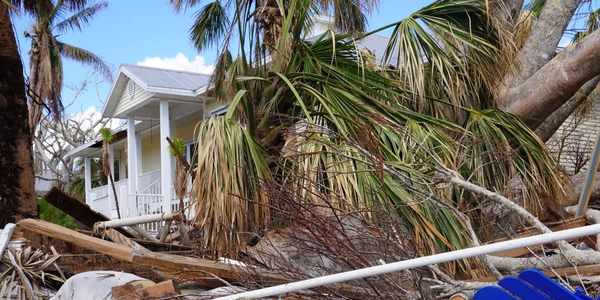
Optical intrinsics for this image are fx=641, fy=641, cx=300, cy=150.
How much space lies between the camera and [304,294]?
3.62 m

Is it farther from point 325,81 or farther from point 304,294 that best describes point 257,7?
point 304,294

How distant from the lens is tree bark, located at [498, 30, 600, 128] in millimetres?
7000

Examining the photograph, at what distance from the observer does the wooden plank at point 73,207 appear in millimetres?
6957

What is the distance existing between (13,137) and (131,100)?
10.4 meters

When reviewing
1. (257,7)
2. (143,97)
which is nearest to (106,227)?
(257,7)

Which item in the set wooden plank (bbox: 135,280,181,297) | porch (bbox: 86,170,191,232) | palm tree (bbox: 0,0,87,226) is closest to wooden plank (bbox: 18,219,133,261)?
wooden plank (bbox: 135,280,181,297)

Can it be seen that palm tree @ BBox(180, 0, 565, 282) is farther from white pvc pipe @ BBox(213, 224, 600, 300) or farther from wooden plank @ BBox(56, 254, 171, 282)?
white pvc pipe @ BBox(213, 224, 600, 300)

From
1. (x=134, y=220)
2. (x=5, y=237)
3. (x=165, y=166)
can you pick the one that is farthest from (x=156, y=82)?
(x=5, y=237)

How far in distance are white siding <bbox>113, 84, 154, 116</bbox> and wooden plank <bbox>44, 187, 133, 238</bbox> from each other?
778 cm

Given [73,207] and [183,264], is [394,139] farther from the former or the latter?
[73,207]

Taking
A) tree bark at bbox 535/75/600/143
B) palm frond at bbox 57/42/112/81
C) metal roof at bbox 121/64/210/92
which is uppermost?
palm frond at bbox 57/42/112/81

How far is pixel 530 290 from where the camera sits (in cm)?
240

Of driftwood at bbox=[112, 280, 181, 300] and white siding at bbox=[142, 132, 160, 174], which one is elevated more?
white siding at bbox=[142, 132, 160, 174]

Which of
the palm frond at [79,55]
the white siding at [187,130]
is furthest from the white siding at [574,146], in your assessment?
the palm frond at [79,55]
